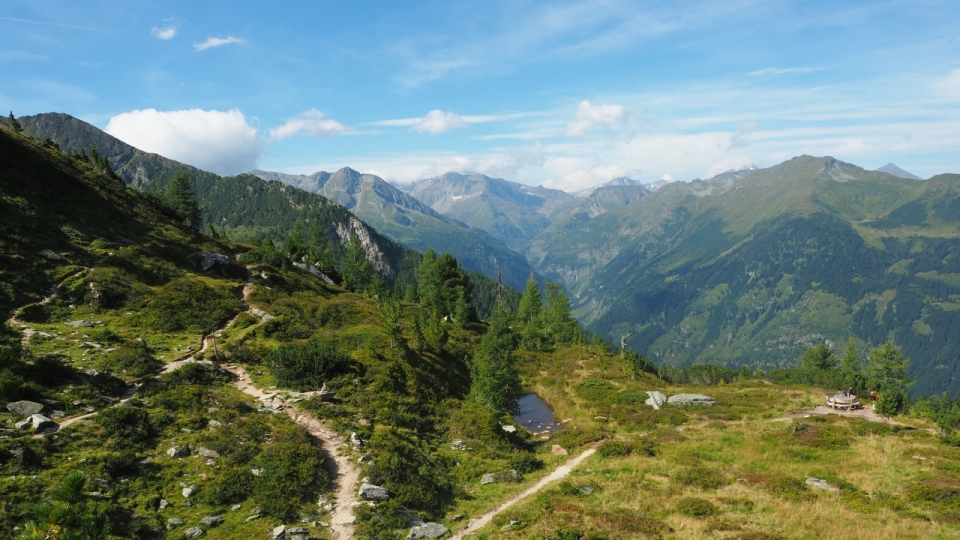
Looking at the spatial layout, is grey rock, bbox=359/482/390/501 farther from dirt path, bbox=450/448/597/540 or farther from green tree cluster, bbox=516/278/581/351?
green tree cluster, bbox=516/278/581/351

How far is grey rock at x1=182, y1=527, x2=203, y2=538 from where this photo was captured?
20.2 m

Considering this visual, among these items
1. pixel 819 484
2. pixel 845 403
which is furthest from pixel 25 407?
pixel 845 403

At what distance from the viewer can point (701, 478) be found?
32062 millimetres

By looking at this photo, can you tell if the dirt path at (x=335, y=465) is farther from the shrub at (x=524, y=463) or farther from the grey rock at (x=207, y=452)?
the shrub at (x=524, y=463)

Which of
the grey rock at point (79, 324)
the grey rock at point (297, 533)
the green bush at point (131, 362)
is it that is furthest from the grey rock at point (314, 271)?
the grey rock at point (297, 533)

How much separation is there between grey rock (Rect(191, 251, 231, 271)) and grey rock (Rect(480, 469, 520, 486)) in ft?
175

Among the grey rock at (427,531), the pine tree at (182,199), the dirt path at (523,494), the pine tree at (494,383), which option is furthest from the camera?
the pine tree at (182,199)

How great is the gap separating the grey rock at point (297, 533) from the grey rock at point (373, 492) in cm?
410

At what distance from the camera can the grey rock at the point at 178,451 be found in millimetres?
25250

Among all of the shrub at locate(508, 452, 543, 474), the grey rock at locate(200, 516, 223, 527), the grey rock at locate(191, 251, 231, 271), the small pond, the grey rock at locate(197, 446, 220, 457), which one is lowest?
the small pond

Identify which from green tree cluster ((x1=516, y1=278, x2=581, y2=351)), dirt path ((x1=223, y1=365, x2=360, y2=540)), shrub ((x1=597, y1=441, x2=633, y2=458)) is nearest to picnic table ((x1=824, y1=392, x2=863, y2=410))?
shrub ((x1=597, y1=441, x2=633, y2=458))

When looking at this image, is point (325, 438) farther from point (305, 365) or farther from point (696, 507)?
point (696, 507)

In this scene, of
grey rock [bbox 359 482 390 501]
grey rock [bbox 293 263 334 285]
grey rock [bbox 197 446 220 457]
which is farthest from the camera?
grey rock [bbox 293 263 334 285]

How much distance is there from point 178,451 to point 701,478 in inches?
1327
